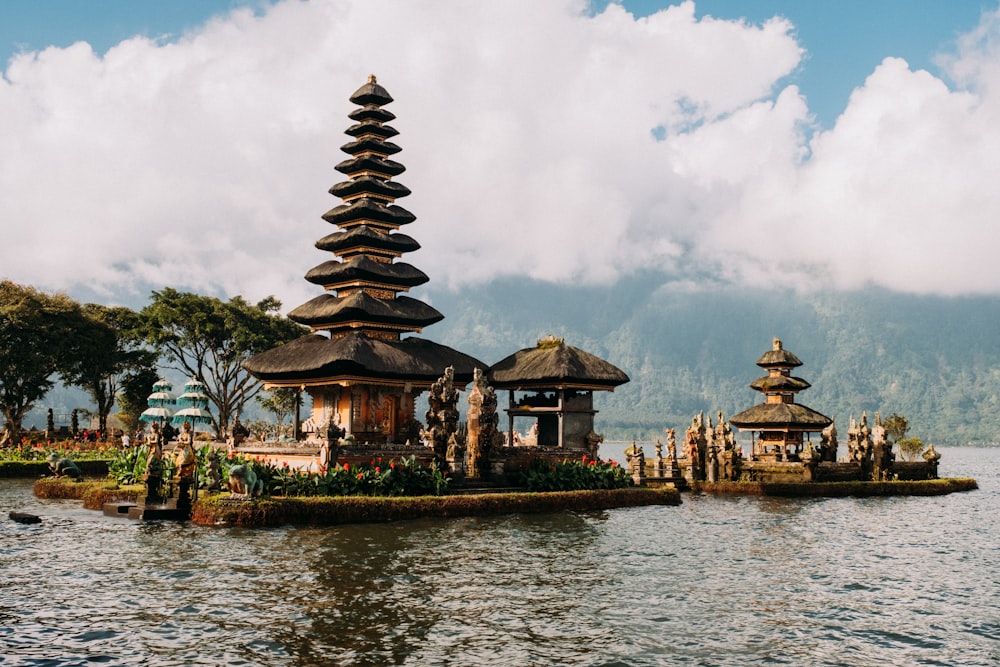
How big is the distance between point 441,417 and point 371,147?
71.3 ft

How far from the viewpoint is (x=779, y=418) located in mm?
62344

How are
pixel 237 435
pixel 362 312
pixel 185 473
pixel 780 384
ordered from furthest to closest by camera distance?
pixel 780 384, pixel 362 312, pixel 237 435, pixel 185 473

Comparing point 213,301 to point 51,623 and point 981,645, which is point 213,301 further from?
point 981,645

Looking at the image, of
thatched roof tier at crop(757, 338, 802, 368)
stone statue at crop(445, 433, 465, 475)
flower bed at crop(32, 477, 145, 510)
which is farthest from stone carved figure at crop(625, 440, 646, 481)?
flower bed at crop(32, 477, 145, 510)

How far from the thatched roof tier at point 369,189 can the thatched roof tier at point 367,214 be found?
0.46 metres

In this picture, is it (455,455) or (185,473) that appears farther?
(455,455)

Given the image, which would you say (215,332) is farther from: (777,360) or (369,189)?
(777,360)

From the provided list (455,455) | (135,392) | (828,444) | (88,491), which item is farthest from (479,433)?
(135,392)

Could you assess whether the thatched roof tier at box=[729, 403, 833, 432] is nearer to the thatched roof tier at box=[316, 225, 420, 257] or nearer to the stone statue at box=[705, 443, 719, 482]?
the stone statue at box=[705, 443, 719, 482]

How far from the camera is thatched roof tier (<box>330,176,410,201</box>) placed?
54.2 m

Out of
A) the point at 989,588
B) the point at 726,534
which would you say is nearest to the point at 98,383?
the point at 726,534

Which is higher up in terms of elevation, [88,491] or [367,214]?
[367,214]

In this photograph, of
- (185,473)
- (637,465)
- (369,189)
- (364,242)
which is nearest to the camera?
(185,473)

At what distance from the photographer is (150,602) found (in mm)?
19875
